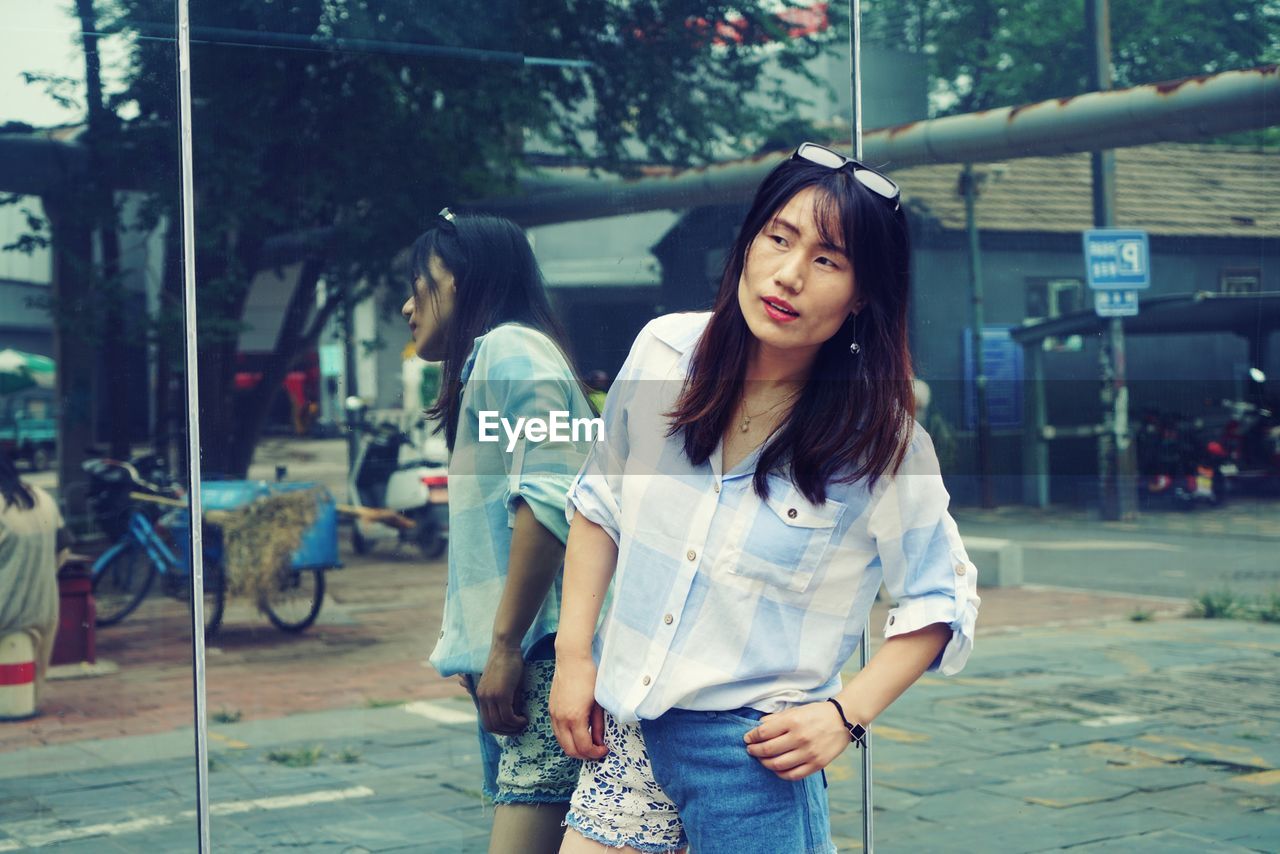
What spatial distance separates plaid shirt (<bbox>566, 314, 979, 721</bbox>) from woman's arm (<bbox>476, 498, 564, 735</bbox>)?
1.25ft

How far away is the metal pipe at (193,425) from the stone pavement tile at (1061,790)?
2.59 metres

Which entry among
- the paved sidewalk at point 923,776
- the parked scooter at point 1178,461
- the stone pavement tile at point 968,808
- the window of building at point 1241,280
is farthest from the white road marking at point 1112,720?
the window of building at point 1241,280

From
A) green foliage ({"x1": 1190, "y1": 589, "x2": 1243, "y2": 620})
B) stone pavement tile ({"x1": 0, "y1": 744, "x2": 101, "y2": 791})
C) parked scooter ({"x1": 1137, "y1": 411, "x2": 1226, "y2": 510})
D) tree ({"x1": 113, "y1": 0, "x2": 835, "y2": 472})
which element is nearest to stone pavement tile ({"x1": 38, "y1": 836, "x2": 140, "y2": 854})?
stone pavement tile ({"x1": 0, "y1": 744, "x2": 101, "y2": 791})

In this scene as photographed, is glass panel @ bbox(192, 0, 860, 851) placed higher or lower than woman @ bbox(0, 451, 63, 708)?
higher

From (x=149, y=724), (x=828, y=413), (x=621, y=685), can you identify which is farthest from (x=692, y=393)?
(x=149, y=724)

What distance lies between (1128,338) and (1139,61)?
26.3 inches

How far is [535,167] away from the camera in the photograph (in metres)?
3.32

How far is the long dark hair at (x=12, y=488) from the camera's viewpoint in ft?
10.7

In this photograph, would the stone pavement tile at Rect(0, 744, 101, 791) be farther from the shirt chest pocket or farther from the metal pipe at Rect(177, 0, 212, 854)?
the shirt chest pocket

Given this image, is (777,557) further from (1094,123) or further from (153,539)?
(1094,123)

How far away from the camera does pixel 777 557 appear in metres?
1.98

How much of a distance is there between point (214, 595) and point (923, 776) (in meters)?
2.54

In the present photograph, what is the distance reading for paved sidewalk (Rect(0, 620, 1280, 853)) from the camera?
409cm

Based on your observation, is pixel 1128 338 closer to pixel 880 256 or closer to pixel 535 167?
pixel 535 167
